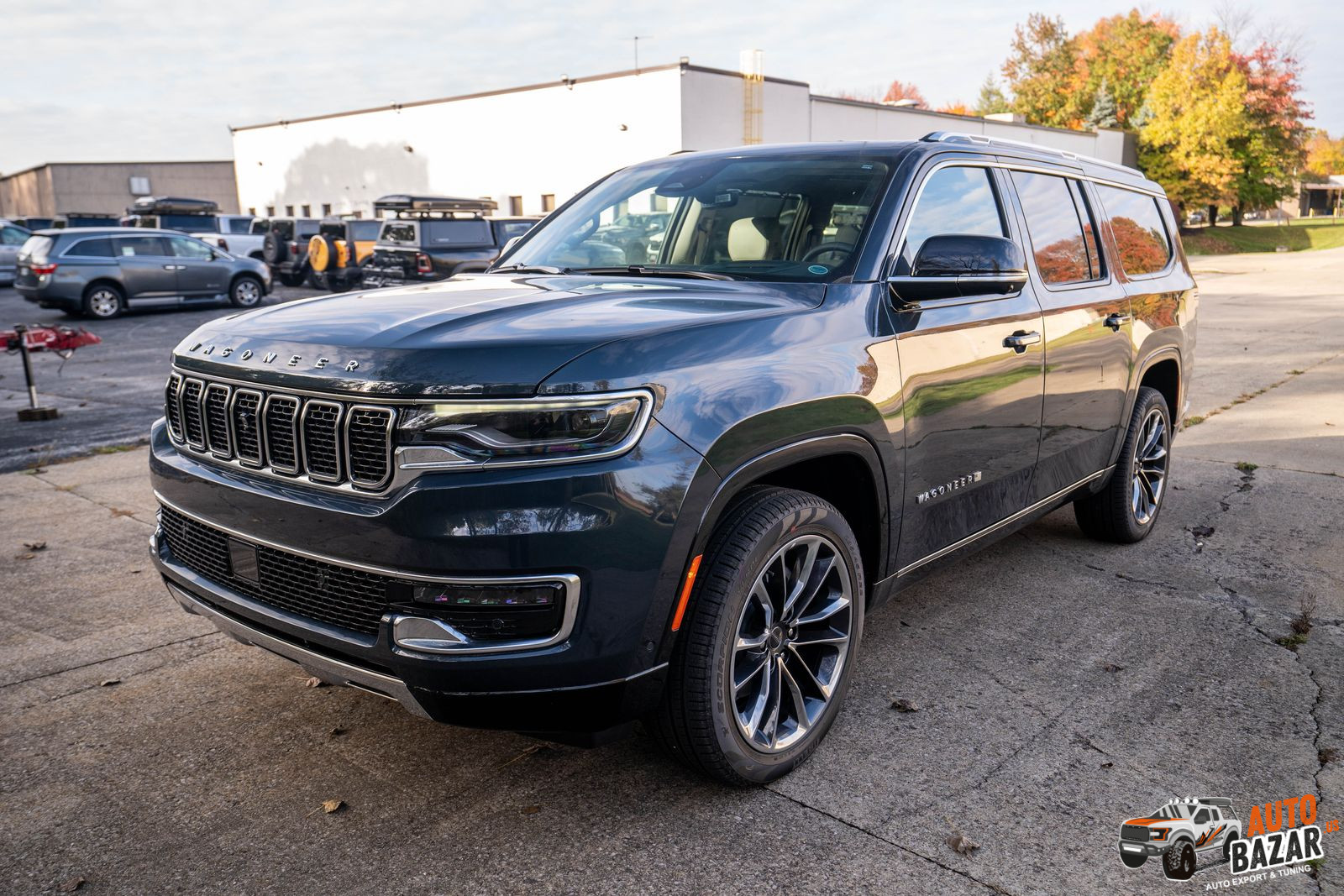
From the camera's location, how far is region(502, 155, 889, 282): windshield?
12.1 feet

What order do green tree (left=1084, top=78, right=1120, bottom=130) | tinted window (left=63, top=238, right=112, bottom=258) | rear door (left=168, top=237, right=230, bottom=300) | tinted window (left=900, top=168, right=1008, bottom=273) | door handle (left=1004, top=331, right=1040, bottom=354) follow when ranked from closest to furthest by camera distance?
tinted window (left=900, top=168, right=1008, bottom=273) → door handle (left=1004, top=331, right=1040, bottom=354) → tinted window (left=63, top=238, right=112, bottom=258) → rear door (left=168, top=237, right=230, bottom=300) → green tree (left=1084, top=78, right=1120, bottom=130)

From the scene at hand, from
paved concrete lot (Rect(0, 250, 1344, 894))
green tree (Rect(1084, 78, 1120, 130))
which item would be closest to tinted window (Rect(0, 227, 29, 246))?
paved concrete lot (Rect(0, 250, 1344, 894))

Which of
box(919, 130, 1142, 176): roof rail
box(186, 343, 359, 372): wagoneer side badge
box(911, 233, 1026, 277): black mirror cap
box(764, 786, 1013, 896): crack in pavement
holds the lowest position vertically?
box(764, 786, 1013, 896): crack in pavement

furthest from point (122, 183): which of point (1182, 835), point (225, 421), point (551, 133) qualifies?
point (1182, 835)

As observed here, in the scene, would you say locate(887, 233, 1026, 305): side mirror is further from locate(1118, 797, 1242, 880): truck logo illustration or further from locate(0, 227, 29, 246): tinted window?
locate(0, 227, 29, 246): tinted window

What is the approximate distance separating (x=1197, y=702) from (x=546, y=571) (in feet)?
8.45

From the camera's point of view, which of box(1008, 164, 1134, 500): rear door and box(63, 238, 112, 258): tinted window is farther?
box(63, 238, 112, 258): tinted window

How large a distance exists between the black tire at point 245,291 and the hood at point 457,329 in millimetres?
19463

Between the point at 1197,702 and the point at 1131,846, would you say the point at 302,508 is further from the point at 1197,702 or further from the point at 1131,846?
the point at 1197,702

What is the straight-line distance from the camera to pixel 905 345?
3.55 metres

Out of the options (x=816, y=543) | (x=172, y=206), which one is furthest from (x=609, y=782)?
(x=172, y=206)

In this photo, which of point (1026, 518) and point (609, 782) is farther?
point (1026, 518)

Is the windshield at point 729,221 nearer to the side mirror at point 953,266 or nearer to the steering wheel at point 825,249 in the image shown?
the steering wheel at point 825,249

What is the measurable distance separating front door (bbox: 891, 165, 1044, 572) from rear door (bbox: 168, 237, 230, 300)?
Result: 19896 mm
